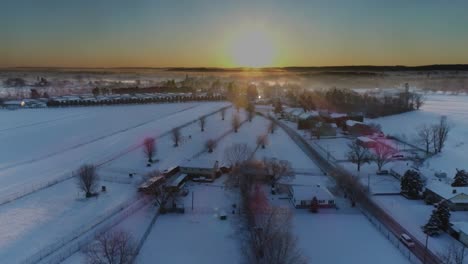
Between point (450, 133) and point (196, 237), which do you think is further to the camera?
point (450, 133)

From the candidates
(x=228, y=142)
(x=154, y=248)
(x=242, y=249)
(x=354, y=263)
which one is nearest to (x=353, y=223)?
(x=354, y=263)

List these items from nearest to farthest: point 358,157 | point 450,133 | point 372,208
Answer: point 372,208, point 358,157, point 450,133

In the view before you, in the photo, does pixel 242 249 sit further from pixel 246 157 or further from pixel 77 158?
pixel 77 158

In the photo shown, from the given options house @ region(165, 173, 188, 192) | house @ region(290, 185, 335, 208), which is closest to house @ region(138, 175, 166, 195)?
house @ region(165, 173, 188, 192)

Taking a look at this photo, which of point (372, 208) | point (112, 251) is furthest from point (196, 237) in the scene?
point (372, 208)

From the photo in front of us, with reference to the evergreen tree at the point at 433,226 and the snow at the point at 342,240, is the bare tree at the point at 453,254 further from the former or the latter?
the snow at the point at 342,240

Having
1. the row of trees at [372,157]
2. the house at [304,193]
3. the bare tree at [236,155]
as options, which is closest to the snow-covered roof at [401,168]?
the row of trees at [372,157]

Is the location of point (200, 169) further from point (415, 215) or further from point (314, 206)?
point (415, 215)
